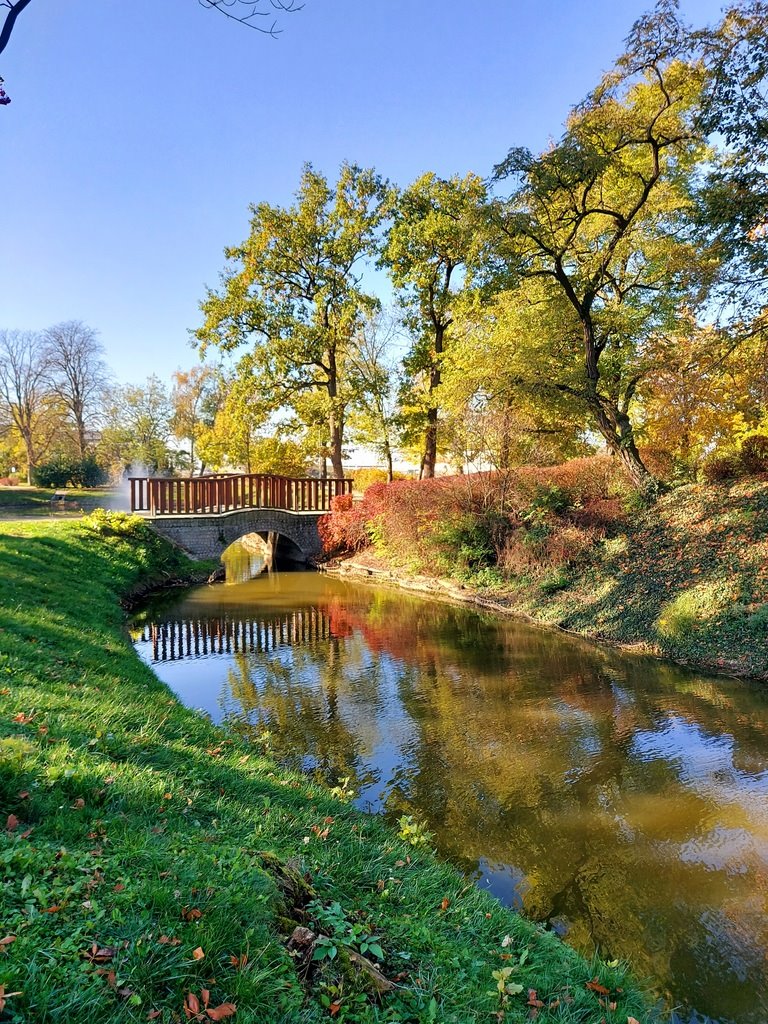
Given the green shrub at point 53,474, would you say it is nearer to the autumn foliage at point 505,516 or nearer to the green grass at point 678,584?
the autumn foliage at point 505,516

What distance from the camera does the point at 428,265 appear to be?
2094 cm

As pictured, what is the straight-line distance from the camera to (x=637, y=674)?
8727 mm

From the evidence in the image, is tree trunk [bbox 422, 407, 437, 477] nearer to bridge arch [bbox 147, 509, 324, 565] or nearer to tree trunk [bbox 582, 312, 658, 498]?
bridge arch [bbox 147, 509, 324, 565]

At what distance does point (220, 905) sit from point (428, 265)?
21741 mm

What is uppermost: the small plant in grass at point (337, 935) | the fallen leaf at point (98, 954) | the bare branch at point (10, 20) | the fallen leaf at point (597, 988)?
the bare branch at point (10, 20)

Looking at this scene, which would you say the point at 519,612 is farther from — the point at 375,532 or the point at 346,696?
the point at 375,532

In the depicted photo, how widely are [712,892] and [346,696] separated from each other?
16.4ft

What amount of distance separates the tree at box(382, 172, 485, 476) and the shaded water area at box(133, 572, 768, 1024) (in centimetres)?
1244

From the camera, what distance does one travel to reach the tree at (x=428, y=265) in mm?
20484

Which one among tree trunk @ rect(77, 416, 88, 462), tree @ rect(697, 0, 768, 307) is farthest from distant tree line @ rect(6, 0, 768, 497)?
tree trunk @ rect(77, 416, 88, 462)

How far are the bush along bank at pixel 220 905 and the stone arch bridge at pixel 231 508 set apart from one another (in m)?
15.0

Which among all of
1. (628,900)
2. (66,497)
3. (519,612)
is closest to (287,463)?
(66,497)

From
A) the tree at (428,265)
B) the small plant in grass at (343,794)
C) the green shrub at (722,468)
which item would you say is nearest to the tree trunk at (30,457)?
the tree at (428,265)

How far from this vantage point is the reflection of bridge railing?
10578mm
